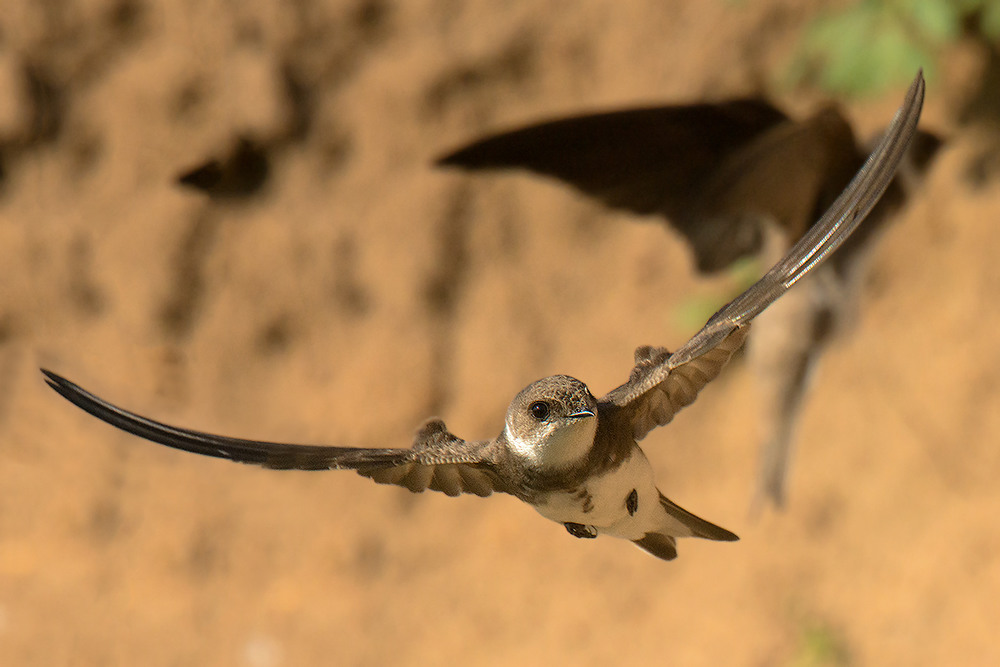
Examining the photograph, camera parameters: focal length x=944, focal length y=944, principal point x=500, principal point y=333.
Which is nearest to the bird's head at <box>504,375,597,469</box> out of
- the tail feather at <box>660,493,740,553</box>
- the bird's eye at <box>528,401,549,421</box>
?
the bird's eye at <box>528,401,549,421</box>

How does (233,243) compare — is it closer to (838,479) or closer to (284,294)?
(284,294)

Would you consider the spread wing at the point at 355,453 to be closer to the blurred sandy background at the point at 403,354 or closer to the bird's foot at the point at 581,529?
the bird's foot at the point at 581,529

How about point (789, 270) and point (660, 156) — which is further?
point (660, 156)

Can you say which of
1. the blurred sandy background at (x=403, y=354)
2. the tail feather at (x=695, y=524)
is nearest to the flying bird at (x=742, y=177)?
the blurred sandy background at (x=403, y=354)

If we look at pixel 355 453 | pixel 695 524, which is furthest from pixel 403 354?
pixel 355 453

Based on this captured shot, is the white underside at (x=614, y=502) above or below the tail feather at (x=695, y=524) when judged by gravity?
below

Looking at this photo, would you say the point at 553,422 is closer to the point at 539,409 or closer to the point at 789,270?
the point at 539,409

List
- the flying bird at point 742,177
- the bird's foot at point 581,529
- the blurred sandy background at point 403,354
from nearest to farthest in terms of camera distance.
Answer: the bird's foot at point 581,529, the flying bird at point 742,177, the blurred sandy background at point 403,354
